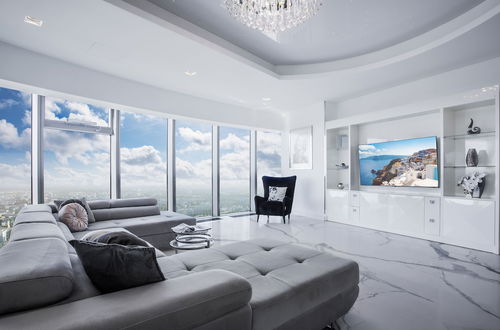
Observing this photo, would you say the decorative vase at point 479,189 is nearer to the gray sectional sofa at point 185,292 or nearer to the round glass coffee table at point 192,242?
the gray sectional sofa at point 185,292

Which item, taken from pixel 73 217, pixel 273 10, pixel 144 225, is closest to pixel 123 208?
pixel 144 225

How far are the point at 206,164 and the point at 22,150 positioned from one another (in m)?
3.31

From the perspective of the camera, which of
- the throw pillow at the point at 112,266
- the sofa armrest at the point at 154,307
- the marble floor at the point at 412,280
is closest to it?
the sofa armrest at the point at 154,307

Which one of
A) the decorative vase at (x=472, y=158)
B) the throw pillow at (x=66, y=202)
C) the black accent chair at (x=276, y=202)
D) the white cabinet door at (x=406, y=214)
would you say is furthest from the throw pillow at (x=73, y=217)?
the decorative vase at (x=472, y=158)

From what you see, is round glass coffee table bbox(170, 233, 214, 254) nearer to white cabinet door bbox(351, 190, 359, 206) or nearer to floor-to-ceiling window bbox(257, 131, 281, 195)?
white cabinet door bbox(351, 190, 359, 206)

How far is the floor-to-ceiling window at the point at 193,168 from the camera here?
19.2ft

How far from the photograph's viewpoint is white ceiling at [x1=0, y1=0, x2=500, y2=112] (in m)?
2.71

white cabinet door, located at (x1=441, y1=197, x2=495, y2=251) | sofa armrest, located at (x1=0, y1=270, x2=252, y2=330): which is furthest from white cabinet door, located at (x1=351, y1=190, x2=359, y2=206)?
sofa armrest, located at (x1=0, y1=270, x2=252, y2=330)

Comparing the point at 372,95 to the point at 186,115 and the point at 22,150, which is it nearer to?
the point at 186,115

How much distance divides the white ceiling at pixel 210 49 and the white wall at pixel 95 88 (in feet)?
0.47

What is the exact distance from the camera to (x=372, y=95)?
5.26 meters

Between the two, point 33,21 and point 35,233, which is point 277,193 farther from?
point 33,21

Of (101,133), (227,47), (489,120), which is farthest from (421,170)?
(101,133)

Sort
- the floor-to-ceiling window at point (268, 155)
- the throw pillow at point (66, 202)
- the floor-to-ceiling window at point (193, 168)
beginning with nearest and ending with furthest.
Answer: the throw pillow at point (66, 202), the floor-to-ceiling window at point (193, 168), the floor-to-ceiling window at point (268, 155)
